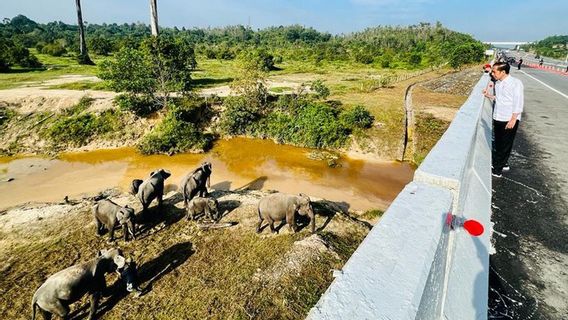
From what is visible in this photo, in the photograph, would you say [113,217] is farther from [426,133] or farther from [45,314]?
[426,133]

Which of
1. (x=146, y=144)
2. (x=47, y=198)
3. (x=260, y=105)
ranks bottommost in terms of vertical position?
(x=47, y=198)

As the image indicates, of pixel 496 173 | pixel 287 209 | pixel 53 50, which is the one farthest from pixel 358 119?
pixel 53 50

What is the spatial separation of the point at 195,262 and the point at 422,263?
259 inches

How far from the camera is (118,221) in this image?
802 cm

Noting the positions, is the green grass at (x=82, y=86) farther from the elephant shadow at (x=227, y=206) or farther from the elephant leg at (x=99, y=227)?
the elephant shadow at (x=227, y=206)

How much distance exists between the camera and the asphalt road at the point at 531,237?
6.57 ft

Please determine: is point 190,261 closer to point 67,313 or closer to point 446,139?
point 67,313

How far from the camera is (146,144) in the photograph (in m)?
16.7

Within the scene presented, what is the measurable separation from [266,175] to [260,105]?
21.4 ft

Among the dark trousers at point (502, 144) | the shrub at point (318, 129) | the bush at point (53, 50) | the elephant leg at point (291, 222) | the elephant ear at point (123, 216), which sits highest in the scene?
the bush at point (53, 50)

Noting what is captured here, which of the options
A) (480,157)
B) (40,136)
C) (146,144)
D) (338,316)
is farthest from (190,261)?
(40,136)

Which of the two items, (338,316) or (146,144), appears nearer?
(338,316)

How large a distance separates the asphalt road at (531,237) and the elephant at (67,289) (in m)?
6.24

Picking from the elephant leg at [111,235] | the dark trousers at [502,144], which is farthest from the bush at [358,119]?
the dark trousers at [502,144]
